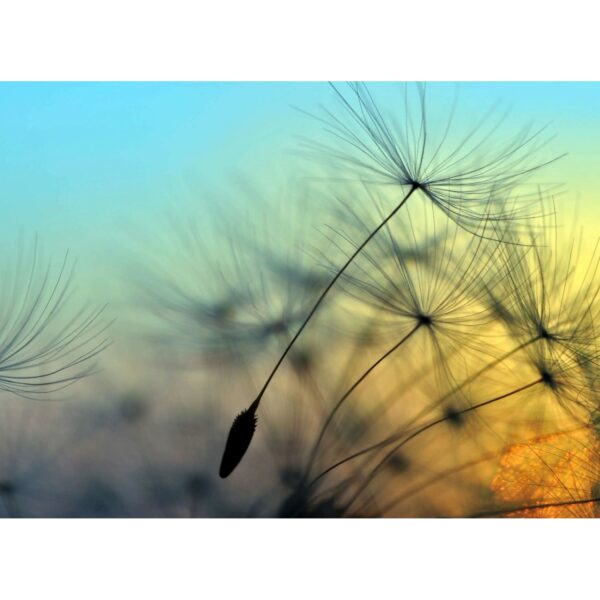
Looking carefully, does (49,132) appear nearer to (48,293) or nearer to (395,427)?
(48,293)

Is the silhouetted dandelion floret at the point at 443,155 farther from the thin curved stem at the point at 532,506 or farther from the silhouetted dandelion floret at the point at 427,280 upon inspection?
the thin curved stem at the point at 532,506

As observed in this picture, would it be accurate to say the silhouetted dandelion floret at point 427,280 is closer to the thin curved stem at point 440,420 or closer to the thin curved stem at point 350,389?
the thin curved stem at point 350,389

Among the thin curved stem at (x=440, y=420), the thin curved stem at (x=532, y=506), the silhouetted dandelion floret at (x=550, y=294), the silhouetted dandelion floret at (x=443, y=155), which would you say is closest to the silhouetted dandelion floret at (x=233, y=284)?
the silhouetted dandelion floret at (x=443, y=155)

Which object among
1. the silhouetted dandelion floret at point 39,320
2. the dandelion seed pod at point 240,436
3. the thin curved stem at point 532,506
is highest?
the silhouetted dandelion floret at point 39,320

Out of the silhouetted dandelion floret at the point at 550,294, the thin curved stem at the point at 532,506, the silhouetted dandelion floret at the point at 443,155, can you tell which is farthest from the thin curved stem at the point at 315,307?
the thin curved stem at the point at 532,506

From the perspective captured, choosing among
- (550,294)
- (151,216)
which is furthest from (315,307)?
(550,294)

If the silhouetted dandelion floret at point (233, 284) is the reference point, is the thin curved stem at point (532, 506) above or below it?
below

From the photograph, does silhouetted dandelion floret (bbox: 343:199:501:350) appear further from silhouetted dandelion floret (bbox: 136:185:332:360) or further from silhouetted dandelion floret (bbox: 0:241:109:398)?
silhouetted dandelion floret (bbox: 0:241:109:398)
